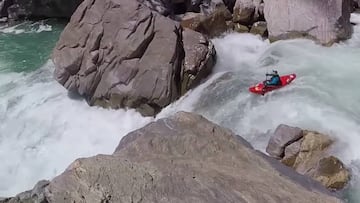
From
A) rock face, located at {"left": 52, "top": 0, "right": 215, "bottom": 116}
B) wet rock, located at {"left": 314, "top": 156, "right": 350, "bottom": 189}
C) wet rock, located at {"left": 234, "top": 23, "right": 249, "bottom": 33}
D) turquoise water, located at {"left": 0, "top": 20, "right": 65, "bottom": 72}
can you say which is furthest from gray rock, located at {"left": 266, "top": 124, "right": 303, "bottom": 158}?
turquoise water, located at {"left": 0, "top": 20, "right": 65, "bottom": 72}

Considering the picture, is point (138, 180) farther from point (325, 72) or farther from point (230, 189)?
point (325, 72)

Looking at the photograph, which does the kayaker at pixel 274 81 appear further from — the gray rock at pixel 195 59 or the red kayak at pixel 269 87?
the gray rock at pixel 195 59

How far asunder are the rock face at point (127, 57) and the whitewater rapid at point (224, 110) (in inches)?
11.3

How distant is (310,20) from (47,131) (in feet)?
21.0

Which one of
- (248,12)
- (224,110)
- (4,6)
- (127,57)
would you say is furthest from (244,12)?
(4,6)

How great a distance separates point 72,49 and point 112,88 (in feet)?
4.43

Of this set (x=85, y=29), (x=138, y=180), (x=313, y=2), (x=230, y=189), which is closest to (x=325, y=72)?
(x=313, y=2)

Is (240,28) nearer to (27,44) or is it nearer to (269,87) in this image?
(269,87)

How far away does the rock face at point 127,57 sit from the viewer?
34.8 ft

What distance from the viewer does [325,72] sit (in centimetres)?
1084

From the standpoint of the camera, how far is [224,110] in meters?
10.1

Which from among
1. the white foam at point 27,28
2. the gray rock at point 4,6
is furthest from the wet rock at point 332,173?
the gray rock at point 4,6

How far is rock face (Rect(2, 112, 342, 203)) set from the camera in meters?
4.41

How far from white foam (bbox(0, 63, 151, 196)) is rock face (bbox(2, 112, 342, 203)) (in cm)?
356
